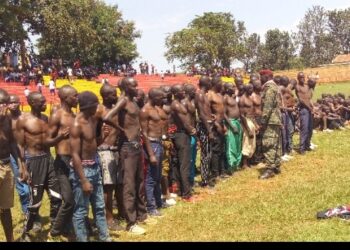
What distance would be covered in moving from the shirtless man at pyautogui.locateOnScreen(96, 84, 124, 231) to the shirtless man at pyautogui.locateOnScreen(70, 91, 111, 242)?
30.6 inches

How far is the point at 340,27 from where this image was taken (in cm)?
8312

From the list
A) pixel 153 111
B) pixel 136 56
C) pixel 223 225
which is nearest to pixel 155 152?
pixel 153 111

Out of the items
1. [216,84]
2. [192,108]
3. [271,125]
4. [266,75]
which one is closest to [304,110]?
[266,75]

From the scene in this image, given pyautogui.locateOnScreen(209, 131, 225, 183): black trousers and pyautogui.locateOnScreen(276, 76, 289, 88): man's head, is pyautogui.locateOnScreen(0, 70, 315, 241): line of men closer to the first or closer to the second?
pyautogui.locateOnScreen(209, 131, 225, 183): black trousers

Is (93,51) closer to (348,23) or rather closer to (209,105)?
(209,105)

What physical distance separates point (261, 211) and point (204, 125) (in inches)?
91.0

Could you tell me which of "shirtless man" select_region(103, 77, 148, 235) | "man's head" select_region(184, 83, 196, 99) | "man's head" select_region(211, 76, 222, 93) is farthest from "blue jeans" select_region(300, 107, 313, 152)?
"shirtless man" select_region(103, 77, 148, 235)

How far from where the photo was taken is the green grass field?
5.96 m

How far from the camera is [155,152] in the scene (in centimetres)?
725

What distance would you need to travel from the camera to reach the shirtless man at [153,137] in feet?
23.7

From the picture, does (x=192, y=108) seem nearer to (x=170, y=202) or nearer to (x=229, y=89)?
(x=170, y=202)

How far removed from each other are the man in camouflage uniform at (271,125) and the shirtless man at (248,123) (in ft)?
3.28

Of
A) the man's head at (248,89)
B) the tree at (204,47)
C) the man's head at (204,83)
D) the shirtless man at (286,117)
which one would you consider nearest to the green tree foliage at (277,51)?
the tree at (204,47)

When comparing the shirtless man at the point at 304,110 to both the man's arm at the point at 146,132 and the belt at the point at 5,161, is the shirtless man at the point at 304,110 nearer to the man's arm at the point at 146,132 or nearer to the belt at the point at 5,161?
the man's arm at the point at 146,132
